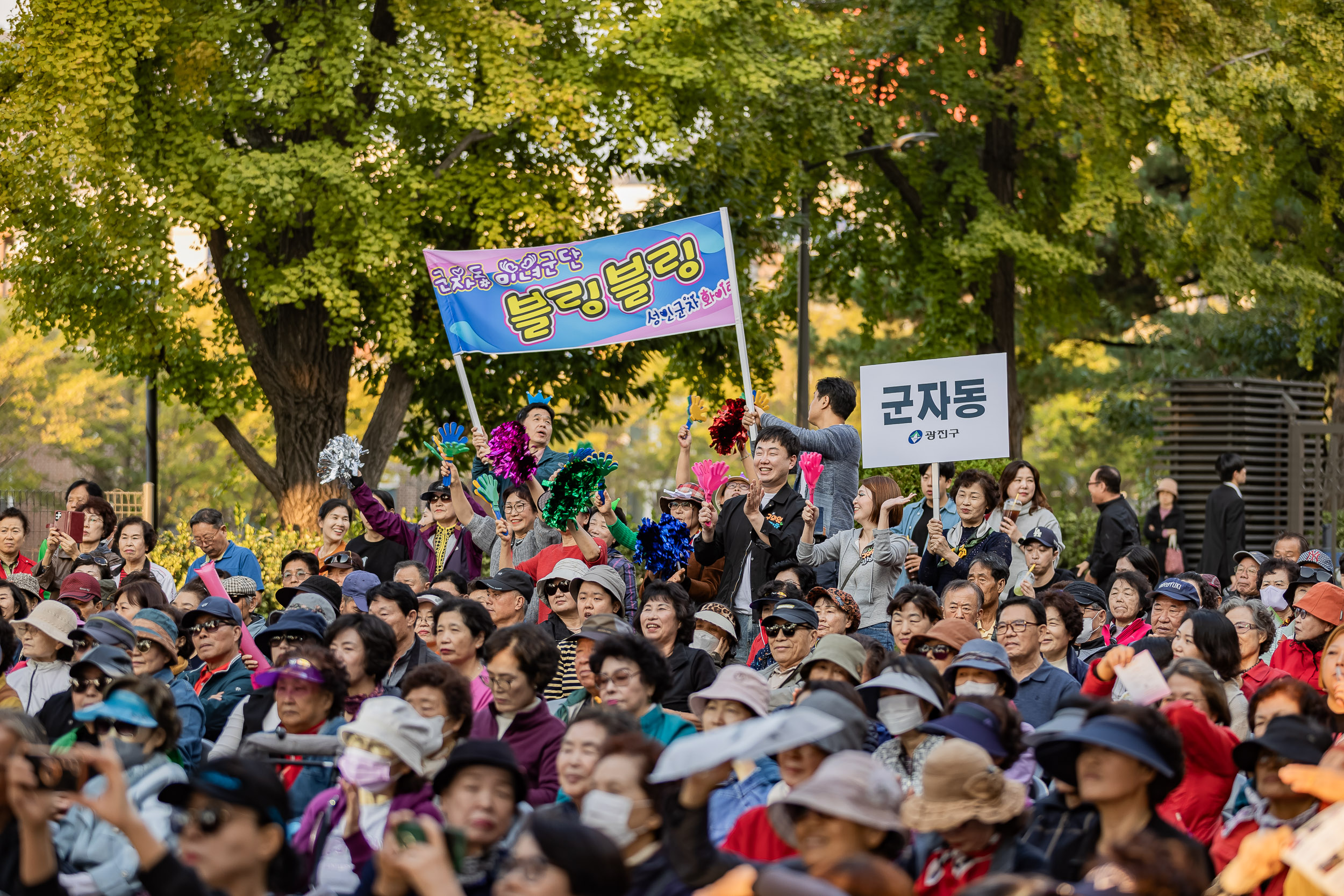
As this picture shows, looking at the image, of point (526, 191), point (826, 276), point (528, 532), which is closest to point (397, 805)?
point (528, 532)

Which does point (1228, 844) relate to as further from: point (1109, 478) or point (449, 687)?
point (1109, 478)

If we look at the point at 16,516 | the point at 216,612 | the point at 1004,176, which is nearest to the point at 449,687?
the point at 216,612

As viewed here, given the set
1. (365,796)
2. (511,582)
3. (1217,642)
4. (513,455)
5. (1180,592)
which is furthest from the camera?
(513,455)

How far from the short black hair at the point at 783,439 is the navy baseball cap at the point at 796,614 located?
1419 millimetres

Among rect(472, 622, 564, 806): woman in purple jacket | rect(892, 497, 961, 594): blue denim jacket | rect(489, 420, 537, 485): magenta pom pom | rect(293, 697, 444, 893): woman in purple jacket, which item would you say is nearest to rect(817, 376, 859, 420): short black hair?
rect(892, 497, 961, 594): blue denim jacket

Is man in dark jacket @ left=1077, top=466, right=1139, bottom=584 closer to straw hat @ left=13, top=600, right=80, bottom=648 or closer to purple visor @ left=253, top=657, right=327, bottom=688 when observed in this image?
purple visor @ left=253, top=657, right=327, bottom=688

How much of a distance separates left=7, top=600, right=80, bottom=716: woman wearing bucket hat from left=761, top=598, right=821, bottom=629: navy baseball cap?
3385mm

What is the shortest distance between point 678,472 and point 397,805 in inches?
177

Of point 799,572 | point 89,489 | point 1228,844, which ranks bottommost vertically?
point 1228,844

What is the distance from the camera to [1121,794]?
4.12 metres

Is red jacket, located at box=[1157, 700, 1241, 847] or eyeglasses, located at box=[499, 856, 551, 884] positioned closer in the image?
eyeglasses, located at box=[499, 856, 551, 884]

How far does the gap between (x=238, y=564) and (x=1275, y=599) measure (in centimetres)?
682

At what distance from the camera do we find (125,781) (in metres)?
4.43

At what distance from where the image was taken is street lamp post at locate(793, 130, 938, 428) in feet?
61.8
